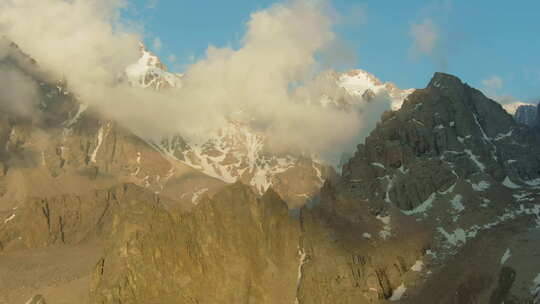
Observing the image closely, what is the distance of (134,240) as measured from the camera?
15925cm

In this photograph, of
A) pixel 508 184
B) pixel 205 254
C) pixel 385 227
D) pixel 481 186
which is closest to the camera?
pixel 205 254

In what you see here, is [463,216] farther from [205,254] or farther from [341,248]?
[205,254]

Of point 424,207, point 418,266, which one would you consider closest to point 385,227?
point 424,207

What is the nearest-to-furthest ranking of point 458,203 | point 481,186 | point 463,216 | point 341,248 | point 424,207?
point 341,248 → point 463,216 → point 458,203 → point 424,207 → point 481,186

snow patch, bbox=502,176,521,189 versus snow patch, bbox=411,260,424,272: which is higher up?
snow patch, bbox=502,176,521,189

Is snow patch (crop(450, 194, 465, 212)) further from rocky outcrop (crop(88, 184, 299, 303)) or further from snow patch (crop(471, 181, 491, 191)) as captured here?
rocky outcrop (crop(88, 184, 299, 303))

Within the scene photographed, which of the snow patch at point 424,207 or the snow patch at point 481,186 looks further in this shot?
the snow patch at point 481,186

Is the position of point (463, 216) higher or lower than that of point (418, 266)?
higher

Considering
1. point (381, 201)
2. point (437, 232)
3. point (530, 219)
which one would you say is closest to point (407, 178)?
point (381, 201)

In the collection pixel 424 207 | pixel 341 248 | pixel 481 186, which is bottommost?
pixel 341 248

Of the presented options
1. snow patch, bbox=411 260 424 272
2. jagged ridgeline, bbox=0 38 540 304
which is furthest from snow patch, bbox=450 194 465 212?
snow patch, bbox=411 260 424 272

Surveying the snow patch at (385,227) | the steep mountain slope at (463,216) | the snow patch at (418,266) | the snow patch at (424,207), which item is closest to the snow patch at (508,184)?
the steep mountain slope at (463,216)

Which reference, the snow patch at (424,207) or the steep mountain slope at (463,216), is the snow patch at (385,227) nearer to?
the steep mountain slope at (463,216)

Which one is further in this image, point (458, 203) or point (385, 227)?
point (458, 203)
